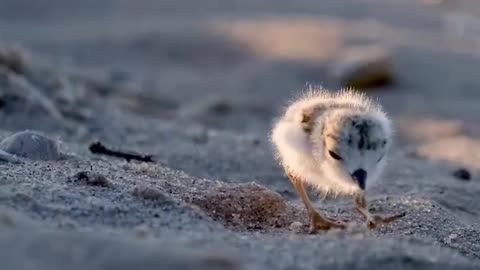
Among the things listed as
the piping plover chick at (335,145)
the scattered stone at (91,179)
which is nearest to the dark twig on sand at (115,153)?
the piping plover chick at (335,145)

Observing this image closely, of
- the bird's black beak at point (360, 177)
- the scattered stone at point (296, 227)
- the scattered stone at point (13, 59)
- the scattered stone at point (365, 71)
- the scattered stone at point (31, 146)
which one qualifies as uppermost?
the scattered stone at point (365, 71)

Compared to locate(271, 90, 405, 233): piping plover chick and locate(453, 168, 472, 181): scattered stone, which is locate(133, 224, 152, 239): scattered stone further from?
locate(453, 168, 472, 181): scattered stone

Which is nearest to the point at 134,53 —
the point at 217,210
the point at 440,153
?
the point at 440,153

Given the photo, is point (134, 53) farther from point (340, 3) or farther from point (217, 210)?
point (217, 210)

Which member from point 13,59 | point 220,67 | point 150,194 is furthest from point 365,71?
point 150,194

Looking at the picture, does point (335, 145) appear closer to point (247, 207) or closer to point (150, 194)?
point (247, 207)

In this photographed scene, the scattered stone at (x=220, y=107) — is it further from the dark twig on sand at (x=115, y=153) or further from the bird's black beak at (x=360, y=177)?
the bird's black beak at (x=360, y=177)
